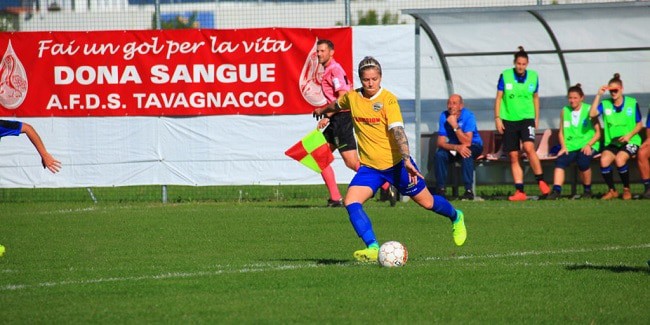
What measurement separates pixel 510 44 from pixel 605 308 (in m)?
13.5

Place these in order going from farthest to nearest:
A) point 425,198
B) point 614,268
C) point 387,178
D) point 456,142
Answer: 1. point 456,142
2. point 425,198
3. point 387,178
4. point 614,268

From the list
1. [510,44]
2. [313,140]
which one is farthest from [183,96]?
[510,44]

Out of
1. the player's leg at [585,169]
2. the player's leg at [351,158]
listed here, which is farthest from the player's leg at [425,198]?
the player's leg at [585,169]

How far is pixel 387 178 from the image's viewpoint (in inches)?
400

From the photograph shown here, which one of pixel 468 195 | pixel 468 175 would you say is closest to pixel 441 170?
pixel 468 175

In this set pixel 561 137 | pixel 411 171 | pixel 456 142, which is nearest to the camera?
pixel 411 171

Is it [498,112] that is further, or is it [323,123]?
[498,112]

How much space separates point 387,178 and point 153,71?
9.21 meters

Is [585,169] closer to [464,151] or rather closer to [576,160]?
[576,160]

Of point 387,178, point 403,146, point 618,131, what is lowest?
point 387,178

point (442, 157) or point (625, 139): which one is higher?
point (625, 139)

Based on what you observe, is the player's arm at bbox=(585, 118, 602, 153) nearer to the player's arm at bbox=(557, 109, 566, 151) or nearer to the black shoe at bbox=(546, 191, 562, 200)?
the player's arm at bbox=(557, 109, 566, 151)

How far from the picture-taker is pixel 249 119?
725 inches

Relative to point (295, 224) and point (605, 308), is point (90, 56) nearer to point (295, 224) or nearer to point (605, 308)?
point (295, 224)
